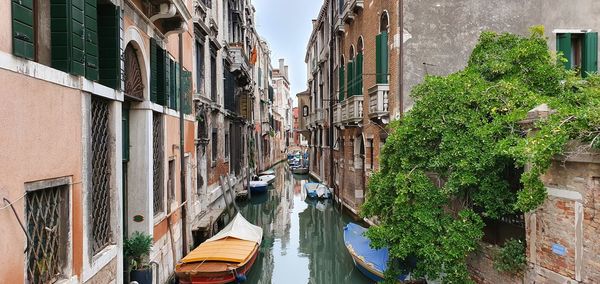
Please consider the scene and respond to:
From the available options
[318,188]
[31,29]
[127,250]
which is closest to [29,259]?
[31,29]

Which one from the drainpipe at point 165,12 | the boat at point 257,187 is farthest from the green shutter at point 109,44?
the boat at point 257,187

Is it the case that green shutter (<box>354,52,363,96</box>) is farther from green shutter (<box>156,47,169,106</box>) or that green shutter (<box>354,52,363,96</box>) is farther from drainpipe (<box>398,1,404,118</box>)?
green shutter (<box>156,47,169,106</box>)

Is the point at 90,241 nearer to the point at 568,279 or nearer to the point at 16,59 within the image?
the point at 16,59

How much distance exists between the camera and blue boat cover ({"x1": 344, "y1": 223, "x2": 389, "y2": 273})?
8281 millimetres

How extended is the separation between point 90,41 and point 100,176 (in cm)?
145

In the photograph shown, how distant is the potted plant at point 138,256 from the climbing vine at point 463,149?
3056 millimetres

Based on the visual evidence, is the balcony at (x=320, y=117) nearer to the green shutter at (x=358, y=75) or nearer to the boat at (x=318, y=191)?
the boat at (x=318, y=191)

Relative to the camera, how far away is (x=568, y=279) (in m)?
4.44

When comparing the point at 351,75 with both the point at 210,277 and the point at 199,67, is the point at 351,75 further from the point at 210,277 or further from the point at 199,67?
the point at 210,277

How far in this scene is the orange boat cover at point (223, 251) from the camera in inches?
320

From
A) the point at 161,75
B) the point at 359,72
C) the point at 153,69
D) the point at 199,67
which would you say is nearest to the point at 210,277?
the point at 161,75

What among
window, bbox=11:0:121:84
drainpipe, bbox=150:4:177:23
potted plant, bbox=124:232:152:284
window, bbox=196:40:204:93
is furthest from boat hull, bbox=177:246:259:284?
window, bbox=196:40:204:93

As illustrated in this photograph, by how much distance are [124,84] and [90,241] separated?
2180mm

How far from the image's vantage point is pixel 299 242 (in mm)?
13227
